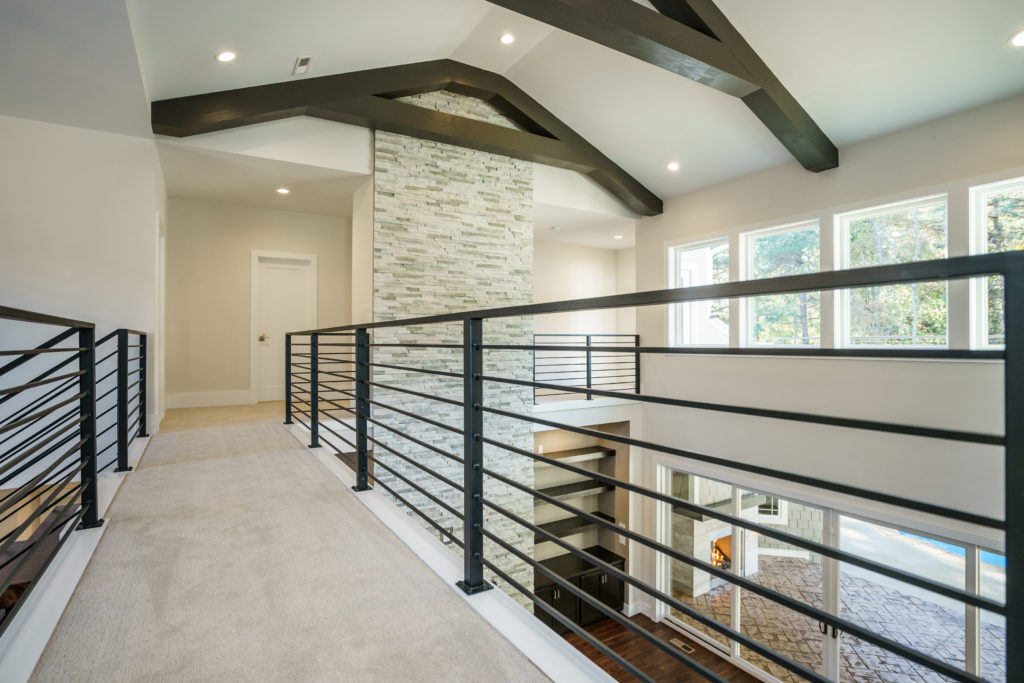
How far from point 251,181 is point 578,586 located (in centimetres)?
654

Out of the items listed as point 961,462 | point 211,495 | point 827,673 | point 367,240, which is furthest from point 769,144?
point 211,495

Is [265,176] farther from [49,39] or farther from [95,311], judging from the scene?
Answer: [49,39]

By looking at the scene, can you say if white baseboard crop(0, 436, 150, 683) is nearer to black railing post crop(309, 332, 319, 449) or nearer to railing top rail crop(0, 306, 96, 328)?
railing top rail crop(0, 306, 96, 328)

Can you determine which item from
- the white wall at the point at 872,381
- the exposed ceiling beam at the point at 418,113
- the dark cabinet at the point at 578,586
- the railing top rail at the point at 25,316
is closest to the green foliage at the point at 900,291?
the white wall at the point at 872,381

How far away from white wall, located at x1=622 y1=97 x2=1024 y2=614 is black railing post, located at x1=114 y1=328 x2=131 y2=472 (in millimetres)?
5175

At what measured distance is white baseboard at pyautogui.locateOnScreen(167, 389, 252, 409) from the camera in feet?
20.5

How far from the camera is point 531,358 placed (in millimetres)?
6008

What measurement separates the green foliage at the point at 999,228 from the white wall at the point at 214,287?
7054 mm

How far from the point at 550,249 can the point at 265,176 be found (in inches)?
188


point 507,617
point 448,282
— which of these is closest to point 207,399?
point 448,282

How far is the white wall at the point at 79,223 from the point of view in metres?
3.88

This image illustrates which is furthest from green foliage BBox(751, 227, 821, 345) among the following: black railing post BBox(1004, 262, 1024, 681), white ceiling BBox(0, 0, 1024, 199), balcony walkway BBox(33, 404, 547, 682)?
black railing post BBox(1004, 262, 1024, 681)

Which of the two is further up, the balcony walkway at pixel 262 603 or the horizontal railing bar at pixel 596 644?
the horizontal railing bar at pixel 596 644

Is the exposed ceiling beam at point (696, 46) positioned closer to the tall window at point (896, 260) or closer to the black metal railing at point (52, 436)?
the tall window at point (896, 260)
